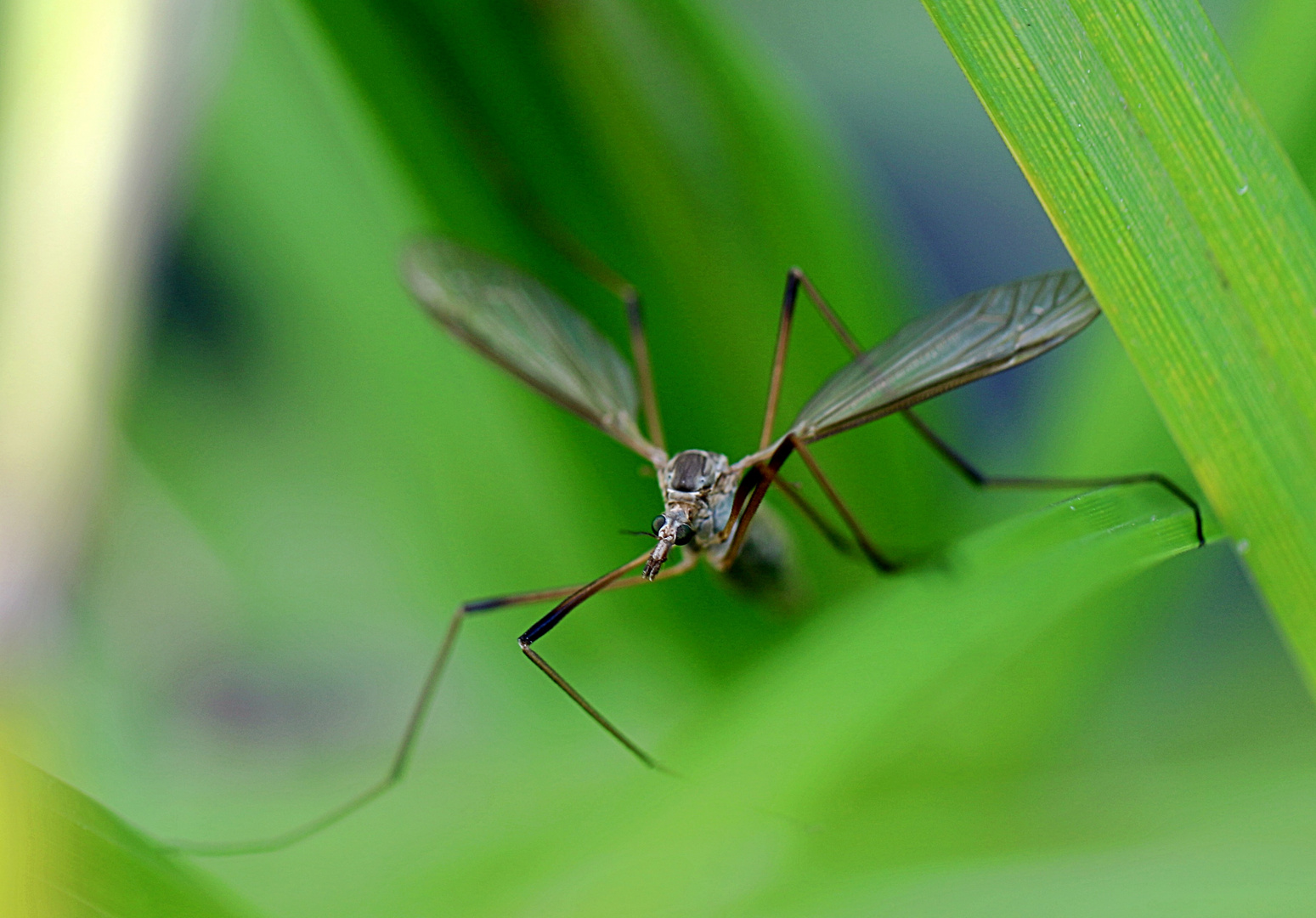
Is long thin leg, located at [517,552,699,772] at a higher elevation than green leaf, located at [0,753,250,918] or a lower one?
lower

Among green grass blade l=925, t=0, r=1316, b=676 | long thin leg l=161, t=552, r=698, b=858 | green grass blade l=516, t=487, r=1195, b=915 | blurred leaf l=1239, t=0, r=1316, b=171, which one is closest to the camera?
green grass blade l=925, t=0, r=1316, b=676

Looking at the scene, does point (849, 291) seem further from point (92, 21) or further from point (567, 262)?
point (92, 21)

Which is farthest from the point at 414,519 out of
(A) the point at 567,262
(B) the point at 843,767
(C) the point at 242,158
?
(B) the point at 843,767

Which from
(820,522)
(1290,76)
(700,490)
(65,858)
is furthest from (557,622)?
(1290,76)

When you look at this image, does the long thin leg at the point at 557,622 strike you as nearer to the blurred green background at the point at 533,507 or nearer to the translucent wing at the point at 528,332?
the blurred green background at the point at 533,507

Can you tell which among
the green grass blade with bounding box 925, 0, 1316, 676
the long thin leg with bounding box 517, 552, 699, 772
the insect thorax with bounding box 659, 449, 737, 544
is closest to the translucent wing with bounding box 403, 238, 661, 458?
the insect thorax with bounding box 659, 449, 737, 544

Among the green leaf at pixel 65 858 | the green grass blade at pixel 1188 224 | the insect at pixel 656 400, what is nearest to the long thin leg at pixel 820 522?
the insect at pixel 656 400

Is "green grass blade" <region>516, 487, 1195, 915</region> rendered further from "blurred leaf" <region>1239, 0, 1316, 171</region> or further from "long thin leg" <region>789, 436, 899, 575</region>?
"blurred leaf" <region>1239, 0, 1316, 171</region>

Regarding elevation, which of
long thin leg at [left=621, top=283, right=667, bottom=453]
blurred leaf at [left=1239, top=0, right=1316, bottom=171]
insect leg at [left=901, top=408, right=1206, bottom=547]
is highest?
long thin leg at [left=621, top=283, right=667, bottom=453]
